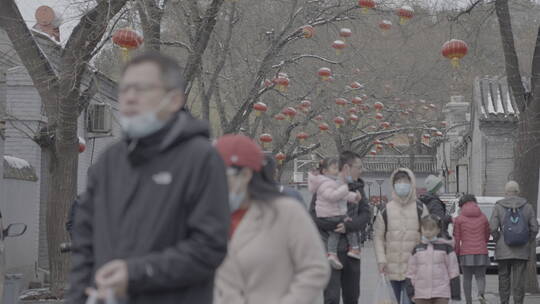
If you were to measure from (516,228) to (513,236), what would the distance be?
0.38 ft

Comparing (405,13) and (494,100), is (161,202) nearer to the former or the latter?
(405,13)

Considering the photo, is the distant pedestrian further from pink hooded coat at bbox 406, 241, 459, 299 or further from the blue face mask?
the blue face mask

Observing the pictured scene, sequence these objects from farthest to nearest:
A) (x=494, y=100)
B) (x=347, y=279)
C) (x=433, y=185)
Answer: (x=494, y=100) < (x=433, y=185) < (x=347, y=279)

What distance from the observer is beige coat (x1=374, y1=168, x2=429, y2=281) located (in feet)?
35.3

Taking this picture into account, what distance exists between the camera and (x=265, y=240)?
190 inches

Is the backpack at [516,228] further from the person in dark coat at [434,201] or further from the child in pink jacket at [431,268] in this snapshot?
the child in pink jacket at [431,268]

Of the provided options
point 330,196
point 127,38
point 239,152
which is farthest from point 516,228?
point 239,152

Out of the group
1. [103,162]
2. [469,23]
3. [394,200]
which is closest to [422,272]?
[394,200]

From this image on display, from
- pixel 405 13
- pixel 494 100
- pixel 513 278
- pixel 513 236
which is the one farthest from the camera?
pixel 494 100

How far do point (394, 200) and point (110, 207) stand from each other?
716 cm

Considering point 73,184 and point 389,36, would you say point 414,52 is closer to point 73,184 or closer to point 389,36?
point 389,36

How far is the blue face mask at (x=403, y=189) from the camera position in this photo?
35.0 feet

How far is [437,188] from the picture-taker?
12523 mm

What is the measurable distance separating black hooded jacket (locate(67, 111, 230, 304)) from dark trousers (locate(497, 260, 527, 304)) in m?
11.2
